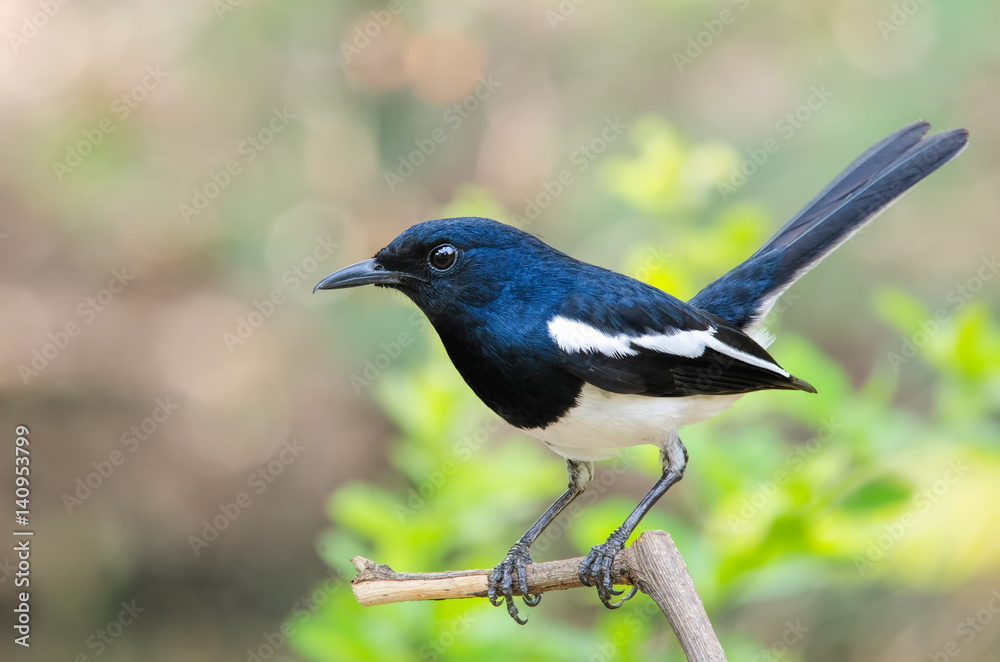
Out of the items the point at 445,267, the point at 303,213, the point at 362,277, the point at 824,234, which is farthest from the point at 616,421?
the point at 303,213

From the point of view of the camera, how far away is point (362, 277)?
2.85 m

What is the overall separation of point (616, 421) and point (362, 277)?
2.87 feet

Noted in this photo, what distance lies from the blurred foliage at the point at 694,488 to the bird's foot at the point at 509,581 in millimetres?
47

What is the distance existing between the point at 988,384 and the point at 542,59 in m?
3.96

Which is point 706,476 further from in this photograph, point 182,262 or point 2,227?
point 2,227

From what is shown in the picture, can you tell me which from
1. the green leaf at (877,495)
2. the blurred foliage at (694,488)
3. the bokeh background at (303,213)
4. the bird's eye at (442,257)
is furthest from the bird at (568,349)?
the bokeh background at (303,213)

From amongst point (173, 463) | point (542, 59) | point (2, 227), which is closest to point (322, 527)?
point (173, 463)

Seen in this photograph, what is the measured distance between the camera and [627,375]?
107 inches

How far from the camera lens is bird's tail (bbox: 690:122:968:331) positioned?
11.2 ft

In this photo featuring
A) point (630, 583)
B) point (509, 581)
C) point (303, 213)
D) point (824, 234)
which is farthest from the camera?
point (303, 213)

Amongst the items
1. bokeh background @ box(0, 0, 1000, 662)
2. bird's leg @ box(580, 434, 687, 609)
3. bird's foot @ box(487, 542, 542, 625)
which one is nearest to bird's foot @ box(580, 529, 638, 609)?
bird's leg @ box(580, 434, 687, 609)

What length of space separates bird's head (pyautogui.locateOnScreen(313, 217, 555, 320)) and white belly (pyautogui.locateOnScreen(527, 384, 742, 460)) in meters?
0.43

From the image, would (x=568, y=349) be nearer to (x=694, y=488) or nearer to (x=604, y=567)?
(x=604, y=567)

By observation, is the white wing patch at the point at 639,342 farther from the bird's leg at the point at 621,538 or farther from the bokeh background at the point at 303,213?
the bokeh background at the point at 303,213
